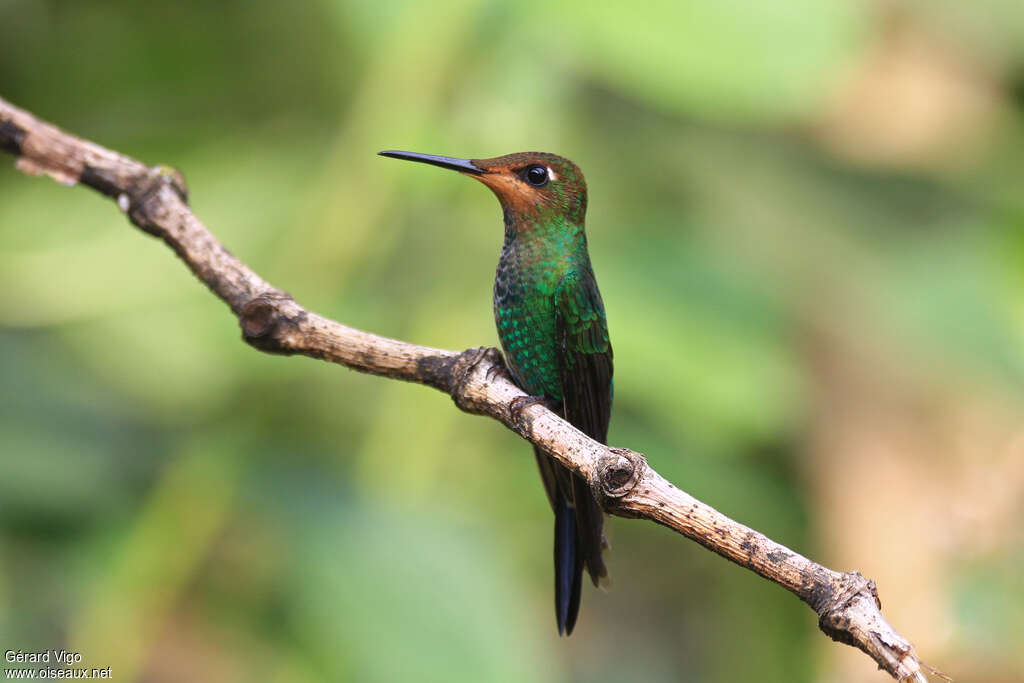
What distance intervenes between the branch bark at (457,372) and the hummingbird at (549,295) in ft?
→ 0.78

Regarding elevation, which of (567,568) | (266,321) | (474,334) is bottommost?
(567,568)

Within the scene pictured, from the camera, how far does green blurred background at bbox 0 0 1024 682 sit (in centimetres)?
291

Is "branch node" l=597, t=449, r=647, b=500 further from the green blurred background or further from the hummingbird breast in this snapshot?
the green blurred background

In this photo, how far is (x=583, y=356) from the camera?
2.22 meters

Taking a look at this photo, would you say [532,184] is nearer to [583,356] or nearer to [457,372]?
[583,356]

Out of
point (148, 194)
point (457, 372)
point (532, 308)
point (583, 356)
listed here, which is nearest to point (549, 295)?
point (532, 308)

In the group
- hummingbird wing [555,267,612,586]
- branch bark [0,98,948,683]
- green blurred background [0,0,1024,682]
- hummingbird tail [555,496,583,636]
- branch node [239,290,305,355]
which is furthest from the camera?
green blurred background [0,0,1024,682]

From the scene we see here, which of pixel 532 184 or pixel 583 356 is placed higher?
pixel 532 184

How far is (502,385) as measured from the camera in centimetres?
186

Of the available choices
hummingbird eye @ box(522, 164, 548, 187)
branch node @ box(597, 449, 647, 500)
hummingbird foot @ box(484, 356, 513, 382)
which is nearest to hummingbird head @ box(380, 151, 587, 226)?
hummingbird eye @ box(522, 164, 548, 187)

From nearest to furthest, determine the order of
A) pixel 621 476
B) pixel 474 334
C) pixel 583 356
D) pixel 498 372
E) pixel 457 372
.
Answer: pixel 621 476, pixel 457 372, pixel 498 372, pixel 583 356, pixel 474 334

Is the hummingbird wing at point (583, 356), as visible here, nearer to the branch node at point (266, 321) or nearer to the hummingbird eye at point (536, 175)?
the hummingbird eye at point (536, 175)

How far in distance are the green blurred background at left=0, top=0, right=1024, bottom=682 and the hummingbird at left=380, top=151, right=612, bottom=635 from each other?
1.99 feet

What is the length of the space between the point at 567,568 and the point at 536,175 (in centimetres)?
79
